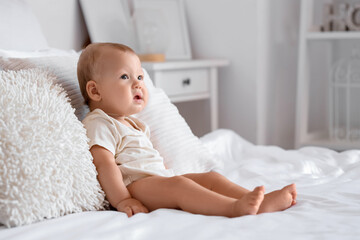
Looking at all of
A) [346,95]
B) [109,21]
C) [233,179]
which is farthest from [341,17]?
[233,179]

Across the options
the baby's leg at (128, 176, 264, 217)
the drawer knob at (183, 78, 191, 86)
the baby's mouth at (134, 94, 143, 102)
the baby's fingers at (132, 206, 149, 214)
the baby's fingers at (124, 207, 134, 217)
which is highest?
the baby's mouth at (134, 94, 143, 102)

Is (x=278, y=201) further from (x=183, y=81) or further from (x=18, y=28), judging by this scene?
(x=183, y=81)

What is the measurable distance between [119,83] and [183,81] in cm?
123

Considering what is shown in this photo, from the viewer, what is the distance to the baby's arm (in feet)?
3.77

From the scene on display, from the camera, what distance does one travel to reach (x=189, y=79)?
99.9 inches

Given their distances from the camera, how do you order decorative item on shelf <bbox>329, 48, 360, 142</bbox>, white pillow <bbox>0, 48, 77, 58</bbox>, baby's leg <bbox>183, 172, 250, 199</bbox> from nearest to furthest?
baby's leg <bbox>183, 172, 250, 199</bbox> → white pillow <bbox>0, 48, 77, 58</bbox> → decorative item on shelf <bbox>329, 48, 360, 142</bbox>

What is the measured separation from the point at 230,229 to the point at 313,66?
8.07 feet

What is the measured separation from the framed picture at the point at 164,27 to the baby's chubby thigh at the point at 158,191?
147cm

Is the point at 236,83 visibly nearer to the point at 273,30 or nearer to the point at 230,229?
the point at 273,30

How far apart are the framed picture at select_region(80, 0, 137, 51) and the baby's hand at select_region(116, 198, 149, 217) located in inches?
56.1

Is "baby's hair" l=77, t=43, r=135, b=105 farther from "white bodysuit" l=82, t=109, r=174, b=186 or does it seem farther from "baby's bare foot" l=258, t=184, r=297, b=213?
"baby's bare foot" l=258, t=184, r=297, b=213

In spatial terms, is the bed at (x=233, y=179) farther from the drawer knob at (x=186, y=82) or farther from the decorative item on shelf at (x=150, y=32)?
the decorative item on shelf at (x=150, y=32)

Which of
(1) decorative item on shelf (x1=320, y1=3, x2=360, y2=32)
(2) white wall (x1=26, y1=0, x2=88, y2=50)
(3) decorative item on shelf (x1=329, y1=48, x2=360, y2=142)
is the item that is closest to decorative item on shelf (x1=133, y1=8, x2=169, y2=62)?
(2) white wall (x1=26, y1=0, x2=88, y2=50)

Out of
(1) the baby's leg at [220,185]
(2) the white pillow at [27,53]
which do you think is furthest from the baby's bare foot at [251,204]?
(2) the white pillow at [27,53]
